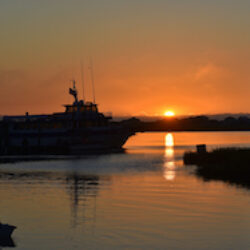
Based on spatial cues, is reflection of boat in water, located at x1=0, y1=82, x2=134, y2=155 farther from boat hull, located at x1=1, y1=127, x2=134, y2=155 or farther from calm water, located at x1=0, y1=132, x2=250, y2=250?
calm water, located at x1=0, y1=132, x2=250, y2=250

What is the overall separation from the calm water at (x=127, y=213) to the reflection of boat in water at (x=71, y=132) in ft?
210

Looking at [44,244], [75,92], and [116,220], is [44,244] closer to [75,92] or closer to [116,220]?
[116,220]

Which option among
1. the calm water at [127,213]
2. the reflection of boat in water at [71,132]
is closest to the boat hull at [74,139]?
the reflection of boat in water at [71,132]

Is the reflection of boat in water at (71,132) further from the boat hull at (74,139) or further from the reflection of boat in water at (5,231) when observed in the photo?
the reflection of boat in water at (5,231)

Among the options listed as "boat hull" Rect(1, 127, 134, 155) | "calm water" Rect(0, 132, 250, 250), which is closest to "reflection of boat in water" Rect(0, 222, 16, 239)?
"calm water" Rect(0, 132, 250, 250)

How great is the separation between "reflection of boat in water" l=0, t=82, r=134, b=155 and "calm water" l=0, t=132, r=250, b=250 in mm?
64043

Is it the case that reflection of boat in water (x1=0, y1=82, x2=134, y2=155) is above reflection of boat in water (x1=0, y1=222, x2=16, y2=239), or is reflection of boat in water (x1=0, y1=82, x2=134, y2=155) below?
above

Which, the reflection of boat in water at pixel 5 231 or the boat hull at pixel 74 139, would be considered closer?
the reflection of boat in water at pixel 5 231

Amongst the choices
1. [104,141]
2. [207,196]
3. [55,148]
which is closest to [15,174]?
[207,196]

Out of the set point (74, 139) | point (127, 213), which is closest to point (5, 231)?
point (127, 213)

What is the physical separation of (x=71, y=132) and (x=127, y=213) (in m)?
85.8

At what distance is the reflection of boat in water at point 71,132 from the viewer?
375ft

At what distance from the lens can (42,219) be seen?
29.0m

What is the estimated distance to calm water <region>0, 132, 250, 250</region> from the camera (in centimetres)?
2389
